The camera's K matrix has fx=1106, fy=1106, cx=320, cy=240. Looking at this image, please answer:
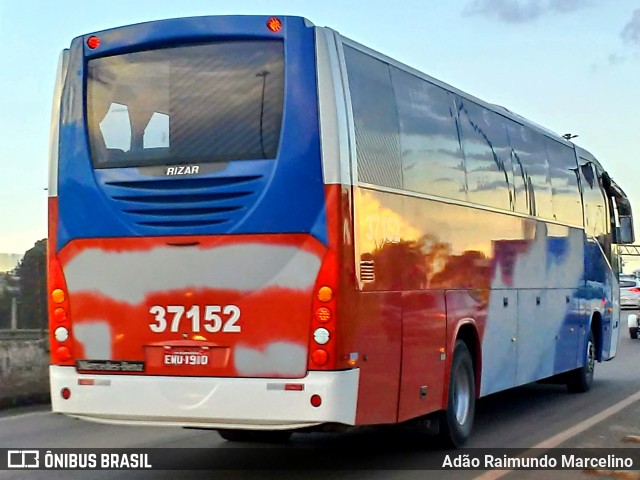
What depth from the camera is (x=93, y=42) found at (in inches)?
365

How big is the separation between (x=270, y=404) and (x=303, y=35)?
2.83 meters

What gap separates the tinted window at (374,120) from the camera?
28.8 ft

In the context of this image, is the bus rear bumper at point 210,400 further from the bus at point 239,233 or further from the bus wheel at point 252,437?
the bus wheel at point 252,437

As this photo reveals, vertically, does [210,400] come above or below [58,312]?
below

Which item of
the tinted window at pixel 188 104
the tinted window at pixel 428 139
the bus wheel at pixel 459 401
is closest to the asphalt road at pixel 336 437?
the bus wheel at pixel 459 401

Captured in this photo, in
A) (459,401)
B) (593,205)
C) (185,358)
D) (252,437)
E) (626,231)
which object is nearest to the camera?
(185,358)

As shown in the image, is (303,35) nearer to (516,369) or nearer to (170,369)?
(170,369)

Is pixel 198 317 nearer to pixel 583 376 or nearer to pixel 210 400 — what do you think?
pixel 210 400

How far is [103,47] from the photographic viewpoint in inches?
362

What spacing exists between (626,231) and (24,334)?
9892 millimetres

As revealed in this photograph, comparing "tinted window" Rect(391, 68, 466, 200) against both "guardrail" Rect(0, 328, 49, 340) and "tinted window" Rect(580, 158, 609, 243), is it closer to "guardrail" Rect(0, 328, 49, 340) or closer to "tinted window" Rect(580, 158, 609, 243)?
"tinted window" Rect(580, 158, 609, 243)

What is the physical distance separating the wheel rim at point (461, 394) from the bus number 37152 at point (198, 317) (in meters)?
3.05

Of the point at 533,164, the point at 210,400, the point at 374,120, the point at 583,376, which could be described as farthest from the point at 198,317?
the point at 583,376

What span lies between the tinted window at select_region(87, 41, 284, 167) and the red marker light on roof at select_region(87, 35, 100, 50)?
0.15m
